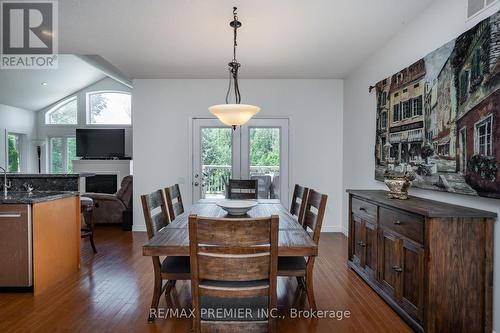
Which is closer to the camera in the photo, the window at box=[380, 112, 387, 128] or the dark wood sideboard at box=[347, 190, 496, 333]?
the dark wood sideboard at box=[347, 190, 496, 333]

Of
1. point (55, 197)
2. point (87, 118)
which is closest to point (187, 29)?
point (55, 197)

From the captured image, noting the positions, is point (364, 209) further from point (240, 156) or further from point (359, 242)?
point (240, 156)

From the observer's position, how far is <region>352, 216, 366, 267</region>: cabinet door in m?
3.09

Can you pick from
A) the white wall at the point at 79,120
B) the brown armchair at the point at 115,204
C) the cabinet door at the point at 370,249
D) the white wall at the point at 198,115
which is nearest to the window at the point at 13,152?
the white wall at the point at 79,120

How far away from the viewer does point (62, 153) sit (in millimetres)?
9000

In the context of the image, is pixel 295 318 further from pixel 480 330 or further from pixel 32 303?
pixel 32 303

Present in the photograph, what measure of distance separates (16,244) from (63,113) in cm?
753

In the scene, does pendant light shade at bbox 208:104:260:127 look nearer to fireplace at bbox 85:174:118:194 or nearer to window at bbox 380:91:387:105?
window at bbox 380:91:387:105

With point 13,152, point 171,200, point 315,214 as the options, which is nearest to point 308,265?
point 315,214

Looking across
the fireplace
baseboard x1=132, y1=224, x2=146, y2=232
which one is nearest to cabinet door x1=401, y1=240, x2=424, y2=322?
baseboard x1=132, y1=224, x2=146, y2=232

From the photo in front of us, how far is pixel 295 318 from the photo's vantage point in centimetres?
239

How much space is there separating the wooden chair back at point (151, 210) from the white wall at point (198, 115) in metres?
2.62

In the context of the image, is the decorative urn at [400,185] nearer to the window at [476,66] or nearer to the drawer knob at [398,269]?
the drawer knob at [398,269]

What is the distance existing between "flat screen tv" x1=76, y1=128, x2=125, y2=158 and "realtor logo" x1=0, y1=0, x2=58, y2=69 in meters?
3.69
